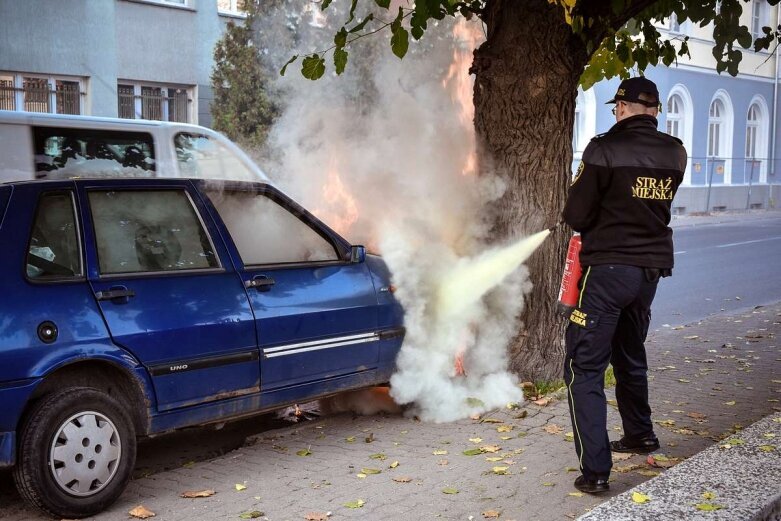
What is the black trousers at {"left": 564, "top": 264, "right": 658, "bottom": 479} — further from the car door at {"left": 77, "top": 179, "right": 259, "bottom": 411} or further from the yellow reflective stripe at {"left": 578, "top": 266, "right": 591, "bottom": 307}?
the car door at {"left": 77, "top": 179, "right": 259, "bottom": 411}

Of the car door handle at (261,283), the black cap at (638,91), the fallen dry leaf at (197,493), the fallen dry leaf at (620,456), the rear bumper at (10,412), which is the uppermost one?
the black cap at (638,91)

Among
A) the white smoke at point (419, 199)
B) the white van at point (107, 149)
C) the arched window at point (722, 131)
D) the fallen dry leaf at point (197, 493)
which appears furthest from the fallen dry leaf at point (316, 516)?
the arched window at point (722, 131)

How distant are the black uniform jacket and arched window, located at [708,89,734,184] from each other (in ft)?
104

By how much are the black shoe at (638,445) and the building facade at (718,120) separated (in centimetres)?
2399

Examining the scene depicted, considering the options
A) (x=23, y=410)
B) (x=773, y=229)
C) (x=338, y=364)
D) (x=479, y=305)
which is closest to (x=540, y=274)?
(x=479, y=305)

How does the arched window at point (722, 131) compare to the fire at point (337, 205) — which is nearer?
the fire at point (337, 205)

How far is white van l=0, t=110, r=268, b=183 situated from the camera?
871 centimetres

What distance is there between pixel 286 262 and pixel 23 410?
1.84m

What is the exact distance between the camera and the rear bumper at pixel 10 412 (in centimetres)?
432

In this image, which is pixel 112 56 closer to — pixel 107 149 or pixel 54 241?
pixel 107 149

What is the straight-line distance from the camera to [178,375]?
16.4ft

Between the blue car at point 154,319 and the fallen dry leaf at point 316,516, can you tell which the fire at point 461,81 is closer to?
the blue car at point 154,319

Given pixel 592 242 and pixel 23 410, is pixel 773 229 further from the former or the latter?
pixel 23 410

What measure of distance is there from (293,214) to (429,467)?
174 cm
